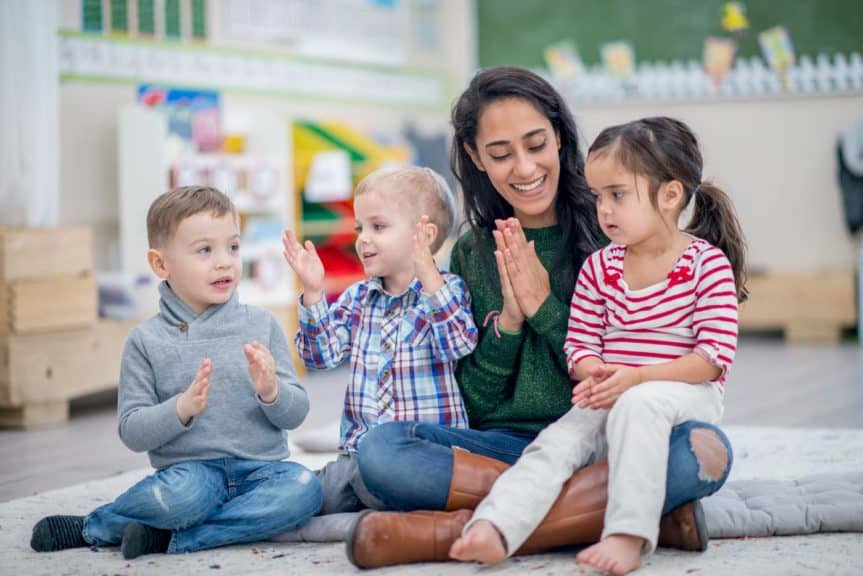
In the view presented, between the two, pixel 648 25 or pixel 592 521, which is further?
pixel 648 25

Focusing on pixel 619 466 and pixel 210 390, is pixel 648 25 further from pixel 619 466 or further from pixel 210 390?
pixel 619 466

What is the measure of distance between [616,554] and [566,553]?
189 mm

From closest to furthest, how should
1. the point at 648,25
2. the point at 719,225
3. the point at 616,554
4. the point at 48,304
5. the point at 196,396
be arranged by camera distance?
1. the point at 616,554
2. the point at 196,396
3. the point at 719,225
4. the point at 48,304
5. the point at 648,25

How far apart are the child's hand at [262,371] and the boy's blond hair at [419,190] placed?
1.24 feet

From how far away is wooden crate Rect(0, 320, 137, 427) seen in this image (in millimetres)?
3283

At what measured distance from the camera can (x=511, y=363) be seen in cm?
195

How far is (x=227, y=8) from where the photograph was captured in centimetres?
462

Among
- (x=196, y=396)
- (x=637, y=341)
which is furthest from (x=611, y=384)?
(x=196, y=396)

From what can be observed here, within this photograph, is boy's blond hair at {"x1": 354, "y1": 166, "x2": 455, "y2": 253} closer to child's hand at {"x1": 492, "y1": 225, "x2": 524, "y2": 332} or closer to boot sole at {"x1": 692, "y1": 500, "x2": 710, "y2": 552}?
child's hand at {"x1": 492, "y1": 225, "x2": 524, "y2": 332}

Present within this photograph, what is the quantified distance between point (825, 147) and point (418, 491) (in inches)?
159

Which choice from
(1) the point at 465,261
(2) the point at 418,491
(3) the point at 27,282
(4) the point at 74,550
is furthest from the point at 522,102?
(3) the point at 27,282

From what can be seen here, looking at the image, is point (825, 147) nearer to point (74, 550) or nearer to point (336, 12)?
point (336, 12)

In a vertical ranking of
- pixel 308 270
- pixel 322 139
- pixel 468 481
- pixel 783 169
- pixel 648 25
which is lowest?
pixel 468 481

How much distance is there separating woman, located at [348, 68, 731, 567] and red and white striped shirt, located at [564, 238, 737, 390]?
83mm
